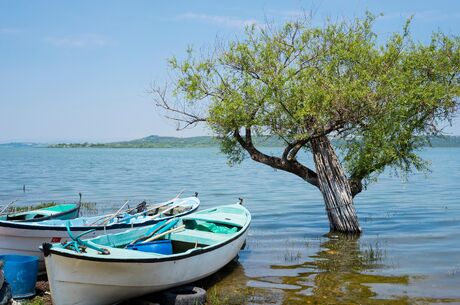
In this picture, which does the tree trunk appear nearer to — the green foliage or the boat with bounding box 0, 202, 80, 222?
the green foliage

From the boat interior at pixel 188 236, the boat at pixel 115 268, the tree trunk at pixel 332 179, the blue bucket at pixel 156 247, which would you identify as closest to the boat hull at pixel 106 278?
the boat at pixel 115 268

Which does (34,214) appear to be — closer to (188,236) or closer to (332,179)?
(188,236)

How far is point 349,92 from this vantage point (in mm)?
16109

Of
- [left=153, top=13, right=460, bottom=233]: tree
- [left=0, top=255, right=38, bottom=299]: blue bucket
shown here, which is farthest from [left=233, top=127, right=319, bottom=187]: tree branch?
[left=0, top=255, right=38, bottom=299]: blue bucket

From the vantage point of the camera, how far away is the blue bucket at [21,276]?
36.2 ft

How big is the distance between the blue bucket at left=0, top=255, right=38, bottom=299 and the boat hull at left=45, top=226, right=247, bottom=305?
4.38 feet

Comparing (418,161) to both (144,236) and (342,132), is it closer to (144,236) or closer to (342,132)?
(342,132)

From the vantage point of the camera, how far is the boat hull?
32.8 ft

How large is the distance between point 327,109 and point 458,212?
14864 millimetres

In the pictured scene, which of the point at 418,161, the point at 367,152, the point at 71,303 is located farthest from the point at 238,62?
the point at 71,303

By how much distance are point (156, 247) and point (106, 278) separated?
7.36 feet

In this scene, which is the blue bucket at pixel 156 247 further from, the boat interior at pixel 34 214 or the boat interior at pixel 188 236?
the boat interior at pixel 34 214

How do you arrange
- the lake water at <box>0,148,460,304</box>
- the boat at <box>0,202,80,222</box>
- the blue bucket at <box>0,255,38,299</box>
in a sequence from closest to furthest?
the blue bucket at <box>0,255,38,299</box> → the lake water at <box>0,148,460,304</box> → the boat at <box>0,202,80,222</box>

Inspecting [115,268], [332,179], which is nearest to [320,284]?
[115,268]
